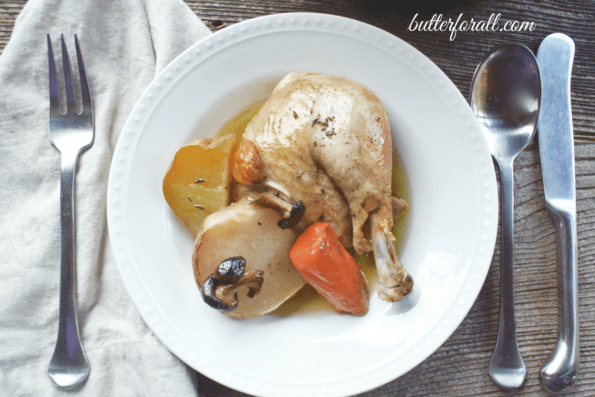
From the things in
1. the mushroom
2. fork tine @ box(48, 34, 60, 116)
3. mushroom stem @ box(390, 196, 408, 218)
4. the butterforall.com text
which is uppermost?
the butterforall.com text

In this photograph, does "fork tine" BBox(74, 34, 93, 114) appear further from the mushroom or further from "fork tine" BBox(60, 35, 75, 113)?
the mushroom

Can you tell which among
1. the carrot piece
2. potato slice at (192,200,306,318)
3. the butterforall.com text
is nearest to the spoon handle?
the carrot piece

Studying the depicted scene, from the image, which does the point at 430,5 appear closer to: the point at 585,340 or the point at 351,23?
the point at 351,23

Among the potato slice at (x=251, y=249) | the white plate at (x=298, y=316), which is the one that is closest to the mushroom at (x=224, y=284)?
the potato slice at (x=251, y=249)

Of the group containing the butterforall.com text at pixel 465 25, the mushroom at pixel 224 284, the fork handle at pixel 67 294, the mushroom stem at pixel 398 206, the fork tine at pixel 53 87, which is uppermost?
the butterforall.com text at pixel 465 25

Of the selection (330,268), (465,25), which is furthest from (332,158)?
(465,25)

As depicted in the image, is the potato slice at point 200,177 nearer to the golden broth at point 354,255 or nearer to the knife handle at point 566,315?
the golden broth at point 354,255

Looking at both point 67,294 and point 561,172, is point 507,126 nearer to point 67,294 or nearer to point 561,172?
point 561,172
